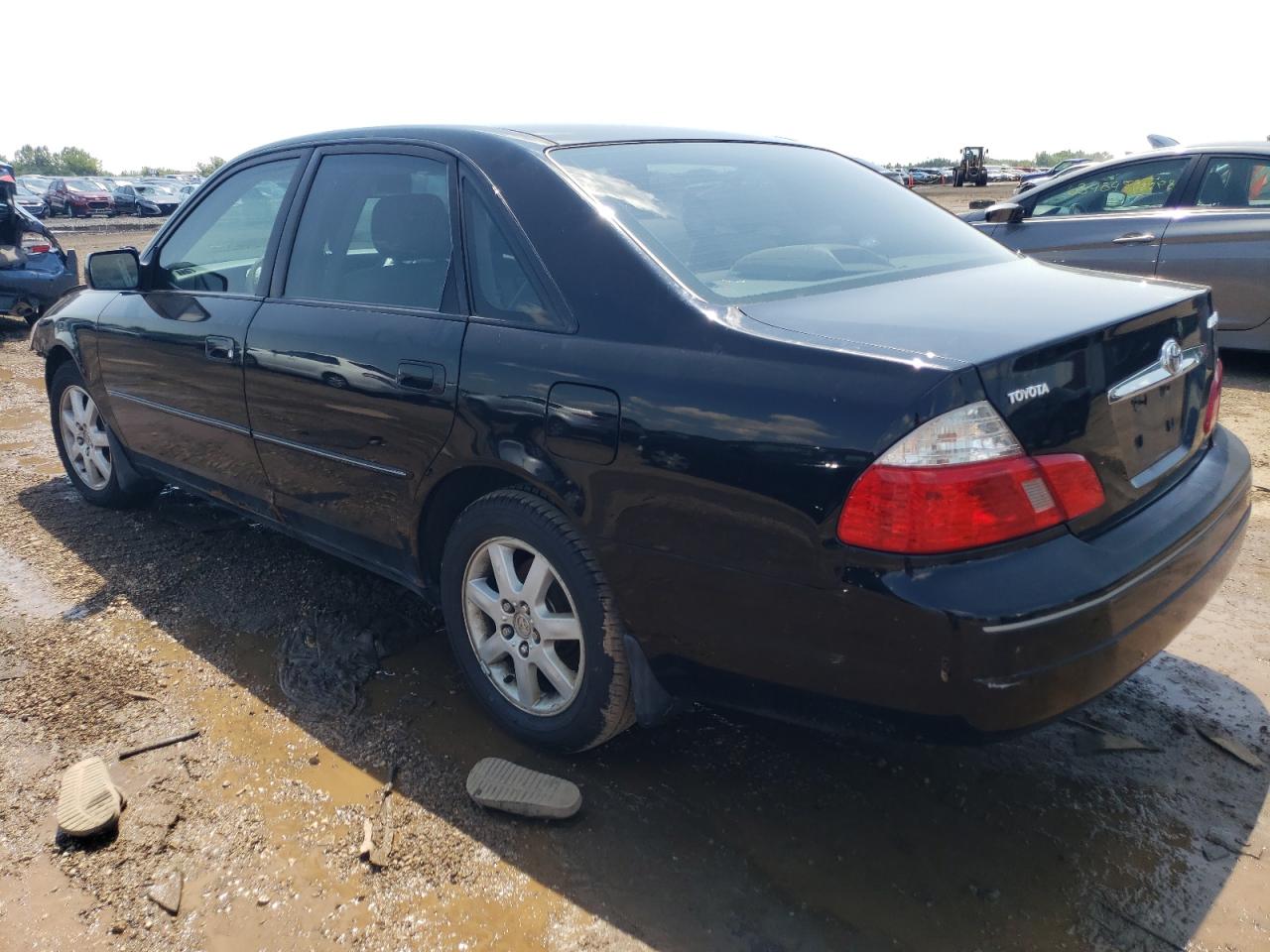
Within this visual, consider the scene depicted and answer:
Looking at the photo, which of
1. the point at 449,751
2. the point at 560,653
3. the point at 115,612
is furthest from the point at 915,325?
the point at 115,612

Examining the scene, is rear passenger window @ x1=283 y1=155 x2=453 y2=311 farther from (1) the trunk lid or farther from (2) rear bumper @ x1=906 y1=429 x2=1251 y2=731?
(2) rear bumper @ x1=906 y1=429 x2=1251 y2=731

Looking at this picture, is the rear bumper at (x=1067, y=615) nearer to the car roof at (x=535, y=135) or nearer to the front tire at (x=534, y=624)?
the front tire at (x=534, y=624)

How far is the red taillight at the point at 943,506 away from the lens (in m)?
1.92

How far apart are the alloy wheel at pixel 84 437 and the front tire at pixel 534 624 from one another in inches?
109

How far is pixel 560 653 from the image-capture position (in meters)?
2.74

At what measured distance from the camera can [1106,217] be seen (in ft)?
23.0

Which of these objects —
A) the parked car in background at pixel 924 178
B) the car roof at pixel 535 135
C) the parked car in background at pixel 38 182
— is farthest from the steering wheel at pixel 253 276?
the parked car in background at pixel 924 178

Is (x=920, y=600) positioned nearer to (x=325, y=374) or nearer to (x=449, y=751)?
(x=449, y=751)

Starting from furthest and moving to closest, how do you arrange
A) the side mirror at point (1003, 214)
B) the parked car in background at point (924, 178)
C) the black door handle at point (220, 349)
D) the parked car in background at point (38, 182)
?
the parked car in background at point (924, 178)
the parked car in background at point (38, 182)
the side mirror at point (1003, 214)
the black door handle at point (220, 349)

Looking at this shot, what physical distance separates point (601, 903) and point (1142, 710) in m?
1.73

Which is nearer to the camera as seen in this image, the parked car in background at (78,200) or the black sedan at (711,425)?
the black sedan at (711,425)

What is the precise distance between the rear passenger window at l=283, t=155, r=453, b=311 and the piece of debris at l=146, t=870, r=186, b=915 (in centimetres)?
161

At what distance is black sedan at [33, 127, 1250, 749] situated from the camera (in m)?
1.95

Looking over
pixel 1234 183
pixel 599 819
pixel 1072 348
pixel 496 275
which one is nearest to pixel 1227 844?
pixel 1072 348
